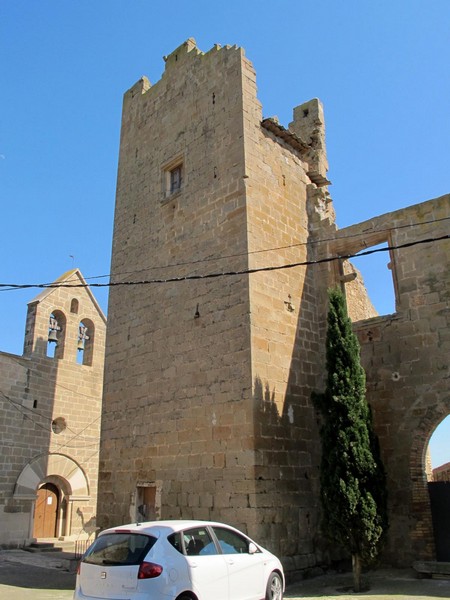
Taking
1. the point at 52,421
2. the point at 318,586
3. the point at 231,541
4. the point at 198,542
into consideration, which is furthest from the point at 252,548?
the point at 52,421

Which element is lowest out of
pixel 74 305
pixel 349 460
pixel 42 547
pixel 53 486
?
pixel 42 547

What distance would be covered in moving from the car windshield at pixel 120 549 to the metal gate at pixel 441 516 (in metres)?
5.57

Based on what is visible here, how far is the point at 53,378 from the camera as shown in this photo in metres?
17.3

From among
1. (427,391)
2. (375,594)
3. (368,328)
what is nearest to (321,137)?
(368,328)

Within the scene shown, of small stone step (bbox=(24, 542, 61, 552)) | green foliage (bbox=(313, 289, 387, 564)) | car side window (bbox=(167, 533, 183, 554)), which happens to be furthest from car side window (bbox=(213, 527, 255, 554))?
small stone step (bbox=(24, 542, 61, 552))

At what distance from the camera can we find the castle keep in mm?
9211

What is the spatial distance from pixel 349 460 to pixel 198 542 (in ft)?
10.8

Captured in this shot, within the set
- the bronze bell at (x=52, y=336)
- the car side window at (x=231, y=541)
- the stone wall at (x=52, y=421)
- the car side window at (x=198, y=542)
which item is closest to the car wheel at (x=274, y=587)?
the car side window at (x=231, y=541)

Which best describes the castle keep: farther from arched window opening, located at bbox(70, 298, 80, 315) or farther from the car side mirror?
arched window opening, located at bbox(70, 298, 80, 315)

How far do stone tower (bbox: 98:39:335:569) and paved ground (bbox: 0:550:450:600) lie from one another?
638 mm

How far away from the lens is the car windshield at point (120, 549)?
17.9ft

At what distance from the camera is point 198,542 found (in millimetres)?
5914

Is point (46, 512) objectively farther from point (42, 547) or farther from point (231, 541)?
point (231, 541)

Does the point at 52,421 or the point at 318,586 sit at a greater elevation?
the point at 52,421
